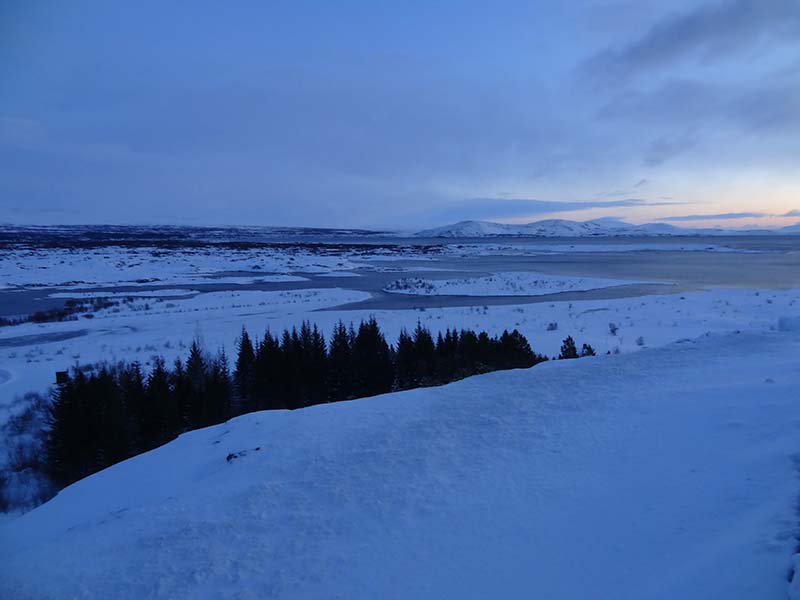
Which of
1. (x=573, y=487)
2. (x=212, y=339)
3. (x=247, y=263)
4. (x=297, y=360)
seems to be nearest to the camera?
(x=573, y=487)

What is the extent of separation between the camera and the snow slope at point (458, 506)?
364 centimetres

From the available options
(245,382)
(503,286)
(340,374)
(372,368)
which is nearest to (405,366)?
(372,368)

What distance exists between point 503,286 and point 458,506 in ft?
102

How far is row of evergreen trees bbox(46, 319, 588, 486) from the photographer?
914 centimetres

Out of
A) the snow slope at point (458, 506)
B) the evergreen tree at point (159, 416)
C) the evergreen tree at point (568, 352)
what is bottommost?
the evergreen tree at point (159, 416)

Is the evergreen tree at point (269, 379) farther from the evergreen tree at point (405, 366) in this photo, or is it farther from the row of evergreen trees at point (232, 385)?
the evergreen tree at point (405, 366)

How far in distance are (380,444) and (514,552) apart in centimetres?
227

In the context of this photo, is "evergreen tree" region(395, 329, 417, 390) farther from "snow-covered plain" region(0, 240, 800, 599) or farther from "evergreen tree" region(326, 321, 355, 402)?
"snow-covered plain" region(0, 240, 800, 599)

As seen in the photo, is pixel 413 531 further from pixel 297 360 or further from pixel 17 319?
Result: pixel 17 319

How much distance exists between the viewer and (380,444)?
5.89 m

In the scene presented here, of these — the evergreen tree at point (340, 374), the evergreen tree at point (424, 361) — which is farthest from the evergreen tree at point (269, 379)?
the evergreen tree at point (424, 361)

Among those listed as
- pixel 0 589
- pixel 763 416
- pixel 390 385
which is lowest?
pixel 390 385

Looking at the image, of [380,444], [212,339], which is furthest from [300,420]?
[212,339]

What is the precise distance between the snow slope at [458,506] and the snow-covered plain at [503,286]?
25.2 meters
